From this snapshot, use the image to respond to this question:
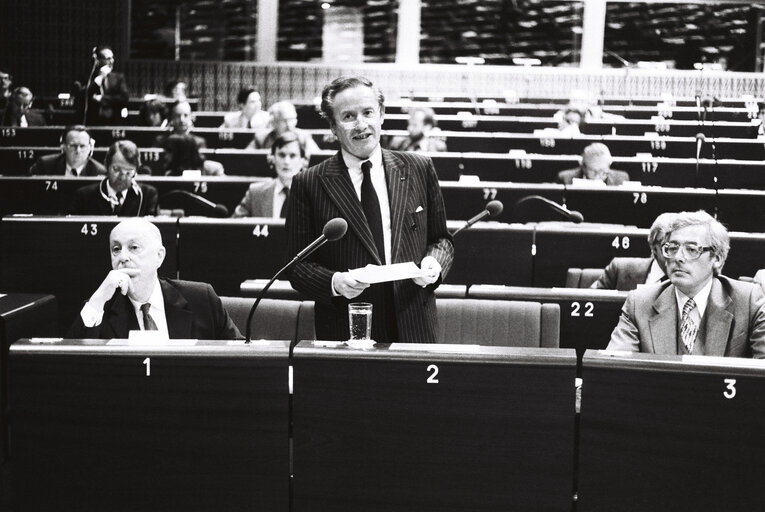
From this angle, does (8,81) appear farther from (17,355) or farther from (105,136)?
(17,355)

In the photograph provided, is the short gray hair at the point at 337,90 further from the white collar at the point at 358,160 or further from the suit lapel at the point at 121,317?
the suit lapel at the point at 121,317

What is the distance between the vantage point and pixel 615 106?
44.1ft

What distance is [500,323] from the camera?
3379 mm

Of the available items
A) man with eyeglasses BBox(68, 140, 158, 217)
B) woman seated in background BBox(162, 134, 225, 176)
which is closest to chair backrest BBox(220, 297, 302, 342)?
man with eyeglasses BBox(68, 140, 158, 217)

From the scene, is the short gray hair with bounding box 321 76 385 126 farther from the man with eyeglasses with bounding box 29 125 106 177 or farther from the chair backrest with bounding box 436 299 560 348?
the man with eyeglasses with bounding box 29 125 106 177

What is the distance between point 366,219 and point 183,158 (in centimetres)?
523

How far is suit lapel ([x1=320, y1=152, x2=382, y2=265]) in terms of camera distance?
2654mm

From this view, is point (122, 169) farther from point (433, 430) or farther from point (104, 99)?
point (104, 99)

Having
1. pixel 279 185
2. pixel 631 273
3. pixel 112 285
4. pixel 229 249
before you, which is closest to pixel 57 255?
pixel 229 249

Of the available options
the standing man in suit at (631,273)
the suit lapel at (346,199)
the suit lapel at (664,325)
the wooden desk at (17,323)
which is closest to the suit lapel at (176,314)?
the wooden desk at (17,323)

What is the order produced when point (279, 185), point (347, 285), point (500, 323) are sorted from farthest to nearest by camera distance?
1. point (279, 185)
2. point (500, 323)
3. point (347, 285)

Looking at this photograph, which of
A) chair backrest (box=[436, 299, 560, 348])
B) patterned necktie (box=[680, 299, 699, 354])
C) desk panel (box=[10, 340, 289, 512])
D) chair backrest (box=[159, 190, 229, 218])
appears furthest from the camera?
chair backrest (box=[159, 190, 229, 218])

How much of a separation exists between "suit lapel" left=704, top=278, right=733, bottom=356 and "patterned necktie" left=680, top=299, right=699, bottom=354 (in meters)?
0.06

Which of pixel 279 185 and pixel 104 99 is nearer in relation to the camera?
pixel 279 185
